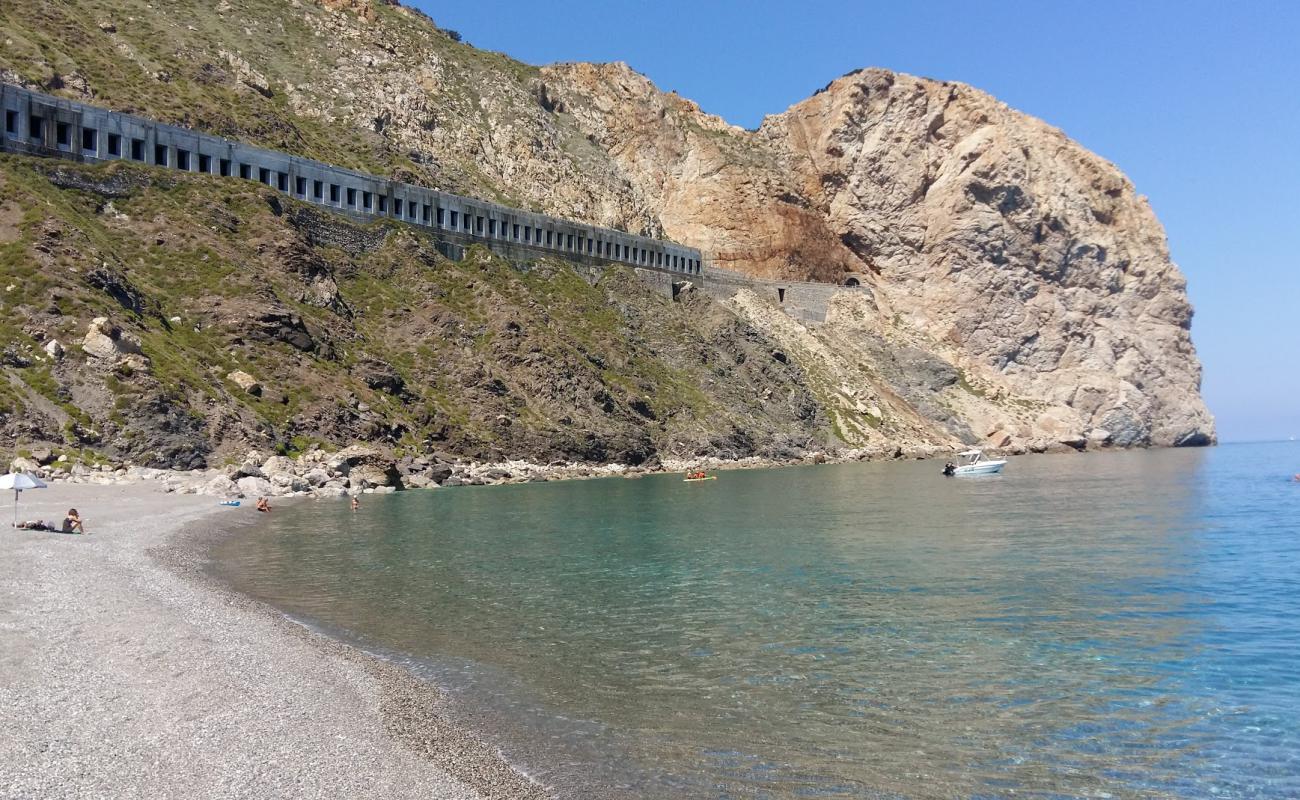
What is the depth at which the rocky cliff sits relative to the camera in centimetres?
6962

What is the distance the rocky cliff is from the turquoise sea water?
83.4 ft

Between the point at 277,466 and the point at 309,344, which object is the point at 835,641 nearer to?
the point at 277,466

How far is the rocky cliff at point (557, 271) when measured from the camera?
228 ft

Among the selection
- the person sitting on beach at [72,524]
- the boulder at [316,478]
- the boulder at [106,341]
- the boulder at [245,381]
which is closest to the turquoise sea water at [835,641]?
the person sitting on beach at [72,524]

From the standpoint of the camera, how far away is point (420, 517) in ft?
177

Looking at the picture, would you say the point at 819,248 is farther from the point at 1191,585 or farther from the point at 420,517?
→ the point at 1191,585

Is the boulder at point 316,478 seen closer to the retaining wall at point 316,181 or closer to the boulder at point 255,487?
the boulder at point 255,487

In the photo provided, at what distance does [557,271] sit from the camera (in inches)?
4626

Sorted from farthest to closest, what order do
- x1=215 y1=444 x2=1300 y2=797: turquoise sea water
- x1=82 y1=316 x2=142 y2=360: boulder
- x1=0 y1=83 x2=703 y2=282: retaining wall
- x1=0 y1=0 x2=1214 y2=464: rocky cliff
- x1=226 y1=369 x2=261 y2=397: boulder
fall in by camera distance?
1. x1=0 y1=83 x2=703 y2=282: retaining wall
2. x1=0 y1=0 x2=1214 y2=464: rocky cliff
3. x1=226 y1=369 x2=261 y2=397: boulder
4. x1=82 y1=316 x2=142 y2=360: boulder
5. x1=215 y1=444 x2=1300 y2=797: turquoise sea water

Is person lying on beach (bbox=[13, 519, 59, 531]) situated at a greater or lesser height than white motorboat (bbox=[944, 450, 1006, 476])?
greater

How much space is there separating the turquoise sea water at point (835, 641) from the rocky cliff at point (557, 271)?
25.4 metres

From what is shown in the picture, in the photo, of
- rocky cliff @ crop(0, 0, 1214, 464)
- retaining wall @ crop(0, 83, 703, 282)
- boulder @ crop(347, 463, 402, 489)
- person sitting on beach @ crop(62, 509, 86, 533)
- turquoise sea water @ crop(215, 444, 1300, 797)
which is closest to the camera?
turquoise sea water @ crop(215, 444, 1300, 797)

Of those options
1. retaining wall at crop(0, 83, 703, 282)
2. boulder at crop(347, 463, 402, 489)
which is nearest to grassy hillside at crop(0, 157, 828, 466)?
retaining wall at crop(0, 83, 703, 282)

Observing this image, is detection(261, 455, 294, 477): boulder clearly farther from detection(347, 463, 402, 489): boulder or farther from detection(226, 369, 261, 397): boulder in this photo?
detection(226, 369, 261, 397): boulder
